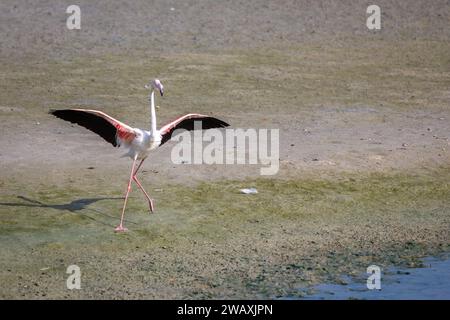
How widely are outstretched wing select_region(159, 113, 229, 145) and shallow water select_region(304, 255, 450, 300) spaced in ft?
8.48

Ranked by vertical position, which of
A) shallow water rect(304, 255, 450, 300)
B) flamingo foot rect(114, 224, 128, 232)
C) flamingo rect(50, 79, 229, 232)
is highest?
flamingo rect(50, 79, 229, 232)

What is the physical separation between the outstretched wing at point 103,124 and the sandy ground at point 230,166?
29.6 inches

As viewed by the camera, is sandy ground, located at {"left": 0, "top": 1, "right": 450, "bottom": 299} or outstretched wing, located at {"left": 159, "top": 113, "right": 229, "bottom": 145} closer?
sandy ground, located at {"left": 0, "top": 1, "right": 450, "bottom": 299}

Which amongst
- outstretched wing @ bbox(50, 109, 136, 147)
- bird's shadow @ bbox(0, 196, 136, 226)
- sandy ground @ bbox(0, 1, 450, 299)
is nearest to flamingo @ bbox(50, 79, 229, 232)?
outstretched wing @ bbox(50, 109, 136, 147)

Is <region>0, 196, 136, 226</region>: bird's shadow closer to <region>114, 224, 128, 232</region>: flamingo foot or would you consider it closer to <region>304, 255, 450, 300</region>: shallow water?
<region>114, 224, 128, 232</region>: flamingo foot

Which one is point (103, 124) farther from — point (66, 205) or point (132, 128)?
point (66, 205)

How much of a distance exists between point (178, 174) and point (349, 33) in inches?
314

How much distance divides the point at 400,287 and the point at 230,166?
11.8 ft

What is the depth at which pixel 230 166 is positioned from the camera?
11.3m

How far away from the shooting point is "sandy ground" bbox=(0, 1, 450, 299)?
28.0 feet

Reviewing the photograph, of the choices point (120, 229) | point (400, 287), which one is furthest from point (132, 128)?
point (400, 287)

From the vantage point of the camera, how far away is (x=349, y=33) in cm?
1784

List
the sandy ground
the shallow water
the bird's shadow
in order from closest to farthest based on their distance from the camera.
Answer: the shallow water → the sandy ground → the bird's shadow
